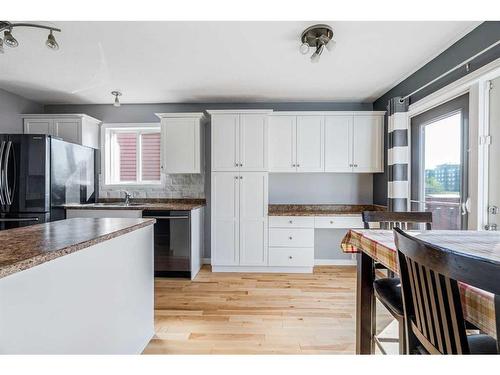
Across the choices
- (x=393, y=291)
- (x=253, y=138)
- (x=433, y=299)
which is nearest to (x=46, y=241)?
(x=433, y=299)

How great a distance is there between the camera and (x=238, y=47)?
231 cm

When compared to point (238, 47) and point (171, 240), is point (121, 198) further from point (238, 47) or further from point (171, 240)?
point (238, 47)

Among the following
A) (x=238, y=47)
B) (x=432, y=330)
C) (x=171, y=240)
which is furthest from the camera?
(x=171, y=240)

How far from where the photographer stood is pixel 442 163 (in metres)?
2.47

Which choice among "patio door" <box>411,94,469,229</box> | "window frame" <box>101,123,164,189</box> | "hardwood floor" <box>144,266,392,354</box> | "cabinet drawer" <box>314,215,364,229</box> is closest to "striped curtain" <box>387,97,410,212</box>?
"patio door" <box>411,94,469,229</box>

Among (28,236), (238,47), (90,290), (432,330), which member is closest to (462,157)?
(432,330)

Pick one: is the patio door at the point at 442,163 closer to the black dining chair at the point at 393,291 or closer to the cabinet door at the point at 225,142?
the black dining chair at the point at 393,291

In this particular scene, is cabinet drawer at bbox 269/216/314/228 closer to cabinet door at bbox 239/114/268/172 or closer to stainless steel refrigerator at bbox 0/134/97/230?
cabinet door at bbox 239/114/268/172

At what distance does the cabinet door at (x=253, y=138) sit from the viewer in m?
3.40

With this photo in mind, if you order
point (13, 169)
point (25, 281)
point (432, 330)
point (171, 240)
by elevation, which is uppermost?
point (13, 169)

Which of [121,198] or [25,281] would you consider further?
[121,198]
